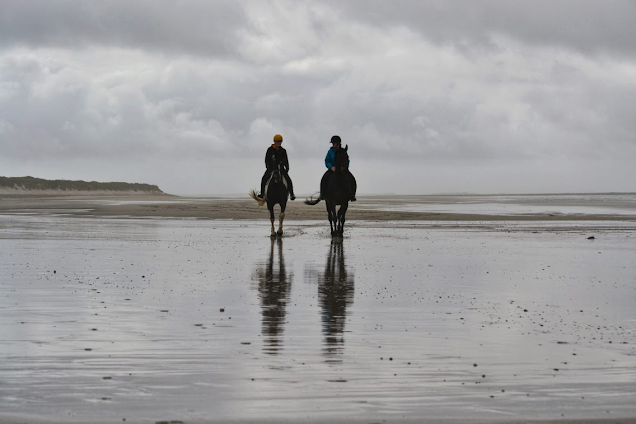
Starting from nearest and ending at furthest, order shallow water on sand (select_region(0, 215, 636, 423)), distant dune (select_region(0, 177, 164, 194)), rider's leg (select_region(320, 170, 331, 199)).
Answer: shallow water on sand (select_region(0, 215, 636, 423)), rider's leg (select_region(320, 170, 331, 199)), distant dune (select_region(0, 177, 164, 194))

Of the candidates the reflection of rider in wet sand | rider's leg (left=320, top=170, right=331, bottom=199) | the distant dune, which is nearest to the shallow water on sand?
the reflection of rider in wet sand

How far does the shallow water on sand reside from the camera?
484 centimetres

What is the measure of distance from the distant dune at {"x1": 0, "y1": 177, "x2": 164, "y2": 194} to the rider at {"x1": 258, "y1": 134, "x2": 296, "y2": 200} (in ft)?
266

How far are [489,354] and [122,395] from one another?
2.71 metres

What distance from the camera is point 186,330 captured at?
7.22 meters

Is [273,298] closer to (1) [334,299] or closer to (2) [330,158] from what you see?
(1) [334,299]

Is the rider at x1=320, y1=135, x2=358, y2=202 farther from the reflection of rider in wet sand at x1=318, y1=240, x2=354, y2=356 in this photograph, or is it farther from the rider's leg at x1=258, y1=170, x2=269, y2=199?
the reflection of rider in wet sand at x1=318, y1=240, x2=354, y2=356

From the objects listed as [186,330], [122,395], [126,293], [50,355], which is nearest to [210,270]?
[126,293]

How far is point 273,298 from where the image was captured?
9.42 meters


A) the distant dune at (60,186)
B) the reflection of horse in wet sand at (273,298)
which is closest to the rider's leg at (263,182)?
the reflection of horse in wet sand at (273,298)

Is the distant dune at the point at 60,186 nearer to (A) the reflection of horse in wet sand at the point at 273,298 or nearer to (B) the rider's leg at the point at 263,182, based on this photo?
(B) the rider's leg at the point at 263,182

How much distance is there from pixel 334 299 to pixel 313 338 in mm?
2518

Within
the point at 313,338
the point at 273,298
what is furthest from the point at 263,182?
the point at 313,338

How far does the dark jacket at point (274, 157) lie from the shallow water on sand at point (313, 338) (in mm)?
7293
